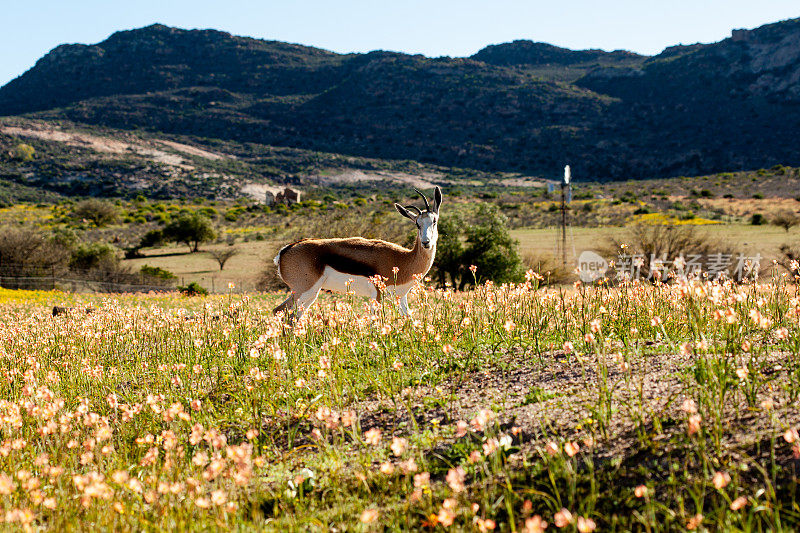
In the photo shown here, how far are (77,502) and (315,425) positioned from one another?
5.75 ft

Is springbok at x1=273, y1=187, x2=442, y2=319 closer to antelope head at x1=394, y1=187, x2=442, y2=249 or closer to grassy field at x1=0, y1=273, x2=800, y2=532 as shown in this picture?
antelope head at x1=394, y1=187, x2=442, y2=249

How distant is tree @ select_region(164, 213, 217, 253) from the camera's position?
60.7 metres

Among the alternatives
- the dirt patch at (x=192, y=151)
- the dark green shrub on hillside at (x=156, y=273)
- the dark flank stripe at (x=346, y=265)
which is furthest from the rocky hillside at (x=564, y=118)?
the dark flank stripe at (x=346, y=265)

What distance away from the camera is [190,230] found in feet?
199

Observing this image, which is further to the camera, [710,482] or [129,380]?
[129,380]

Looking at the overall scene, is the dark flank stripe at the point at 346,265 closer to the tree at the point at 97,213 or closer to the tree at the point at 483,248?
the tree at the point at 483,248

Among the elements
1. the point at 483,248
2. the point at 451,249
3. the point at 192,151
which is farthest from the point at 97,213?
the point at 192,151

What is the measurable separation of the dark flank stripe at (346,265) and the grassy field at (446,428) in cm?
215


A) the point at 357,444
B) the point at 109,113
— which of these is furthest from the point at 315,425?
the point at 109,113

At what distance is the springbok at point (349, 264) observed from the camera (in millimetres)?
9805

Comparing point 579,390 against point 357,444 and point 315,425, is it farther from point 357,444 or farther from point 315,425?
point 315,425

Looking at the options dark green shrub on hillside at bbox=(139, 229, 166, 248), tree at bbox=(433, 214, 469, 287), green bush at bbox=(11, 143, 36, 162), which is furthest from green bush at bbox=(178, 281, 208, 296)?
green bush at bbox=(11, 143, 36, 162)

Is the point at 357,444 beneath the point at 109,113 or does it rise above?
beneath

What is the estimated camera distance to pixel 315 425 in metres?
5.15
